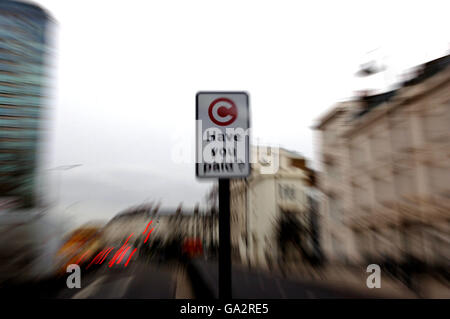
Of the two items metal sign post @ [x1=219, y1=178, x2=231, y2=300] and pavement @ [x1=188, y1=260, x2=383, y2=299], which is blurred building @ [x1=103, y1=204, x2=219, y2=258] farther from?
metal sign post @ [x1=219, y1=178, x2=231, y2=300]

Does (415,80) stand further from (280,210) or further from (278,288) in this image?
(278,288)

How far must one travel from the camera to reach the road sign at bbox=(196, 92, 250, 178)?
6.19 feet

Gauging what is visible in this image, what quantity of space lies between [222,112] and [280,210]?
442 inches

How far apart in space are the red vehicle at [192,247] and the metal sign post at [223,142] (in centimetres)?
486

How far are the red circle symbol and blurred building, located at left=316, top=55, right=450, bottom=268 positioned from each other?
8.80 m

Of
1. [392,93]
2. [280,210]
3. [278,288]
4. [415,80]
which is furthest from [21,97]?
Result: [392,93]

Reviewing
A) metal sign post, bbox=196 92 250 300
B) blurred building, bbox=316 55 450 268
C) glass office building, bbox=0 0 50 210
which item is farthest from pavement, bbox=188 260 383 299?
metal sign post, bbox=196 92 250 300

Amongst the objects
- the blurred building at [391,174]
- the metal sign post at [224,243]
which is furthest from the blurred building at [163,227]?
the blurred building at [391,174]

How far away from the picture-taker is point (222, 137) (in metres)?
1.91

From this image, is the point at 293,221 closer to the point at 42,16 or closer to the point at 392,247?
the point at 392,247

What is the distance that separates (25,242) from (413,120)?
12.2 meters

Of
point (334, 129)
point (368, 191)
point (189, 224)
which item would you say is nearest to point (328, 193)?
point (368, 191)

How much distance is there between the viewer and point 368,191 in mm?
11273

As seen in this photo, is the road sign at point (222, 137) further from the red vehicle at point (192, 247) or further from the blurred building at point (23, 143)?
the red vehicle at point (192, 247)
